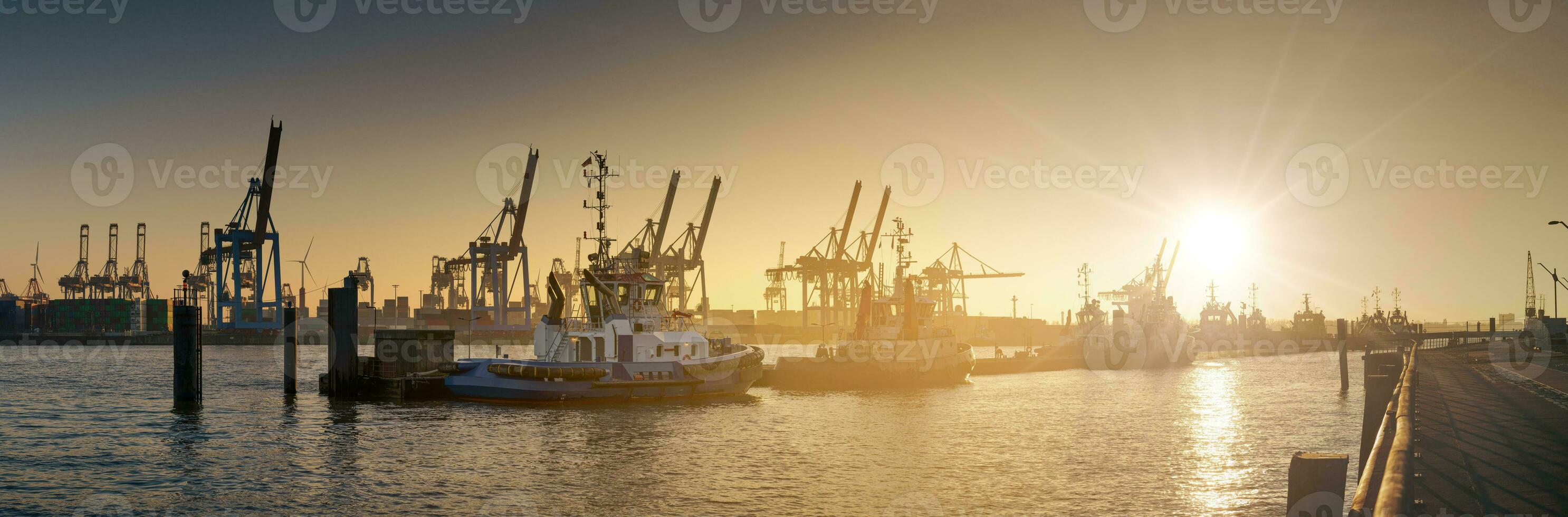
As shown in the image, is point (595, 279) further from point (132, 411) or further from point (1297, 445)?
point (1297, 445)

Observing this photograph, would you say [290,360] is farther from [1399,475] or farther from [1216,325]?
[1216,325]

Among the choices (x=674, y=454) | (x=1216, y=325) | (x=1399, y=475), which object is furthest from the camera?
(x=1216, y=325)

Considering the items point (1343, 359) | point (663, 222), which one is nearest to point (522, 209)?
point (663, 222)

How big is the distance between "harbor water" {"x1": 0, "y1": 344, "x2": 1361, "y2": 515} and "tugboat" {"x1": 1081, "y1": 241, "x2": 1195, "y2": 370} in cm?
4100

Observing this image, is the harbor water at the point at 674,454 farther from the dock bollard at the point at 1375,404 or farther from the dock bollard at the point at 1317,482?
the dock bollard at the point at 1317,482

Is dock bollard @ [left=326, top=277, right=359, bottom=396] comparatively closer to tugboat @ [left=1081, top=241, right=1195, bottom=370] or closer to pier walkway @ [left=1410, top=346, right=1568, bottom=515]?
pier walkway @ [left=1410, top=346, right=1568, bottom=515]

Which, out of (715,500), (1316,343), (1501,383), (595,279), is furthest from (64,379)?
(1316,343)

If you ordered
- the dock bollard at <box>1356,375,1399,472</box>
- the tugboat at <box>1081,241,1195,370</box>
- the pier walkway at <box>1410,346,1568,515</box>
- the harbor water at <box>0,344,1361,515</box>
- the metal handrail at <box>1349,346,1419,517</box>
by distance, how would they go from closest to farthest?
the metal handrail at <box>1349,346,1419,517</box> → the pier walkway at <box>1410,346,1568,515</box> → the dock bollard at <box>1356,375,1399,472</box> → the harbor water at <box>0,344,1361,515</box> → the tugboat at <box>1081,241,1195,370</box>

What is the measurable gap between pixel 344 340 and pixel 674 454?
80.9 ft

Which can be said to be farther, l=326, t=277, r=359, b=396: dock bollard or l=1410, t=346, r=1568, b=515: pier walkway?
l=326, t=277, r=359, b=396: dock bollard

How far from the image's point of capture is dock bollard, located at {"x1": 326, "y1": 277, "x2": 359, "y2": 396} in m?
45.1

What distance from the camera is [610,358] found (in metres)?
46.3

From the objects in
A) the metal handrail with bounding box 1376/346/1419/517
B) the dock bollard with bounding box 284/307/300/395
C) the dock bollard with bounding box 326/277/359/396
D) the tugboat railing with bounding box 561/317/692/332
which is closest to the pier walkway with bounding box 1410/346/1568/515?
the metal handrail with bounding box 1376/346/1419/517

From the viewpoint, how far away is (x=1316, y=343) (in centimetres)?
17025
